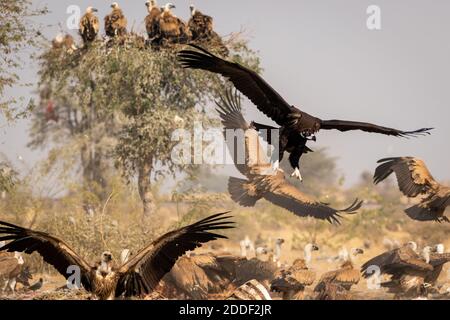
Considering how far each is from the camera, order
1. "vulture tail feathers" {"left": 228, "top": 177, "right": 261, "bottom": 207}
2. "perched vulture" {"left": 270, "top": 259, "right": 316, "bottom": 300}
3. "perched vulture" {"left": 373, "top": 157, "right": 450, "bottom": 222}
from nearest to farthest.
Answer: "perched vulture" {"left": 270, "top": 259, "right": 316, "bottom": 300}
"perched vulture" {"left": 373, "top": 157, "right": 450, "bottom": 222}
"vulture tail feathers" {"left": 228, "top": 177, "right": 261, "bottom": 207}

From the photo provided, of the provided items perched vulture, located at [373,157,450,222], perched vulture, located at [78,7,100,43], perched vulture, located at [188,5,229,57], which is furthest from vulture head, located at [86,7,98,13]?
perched vulture, located at [373,157,450,222]

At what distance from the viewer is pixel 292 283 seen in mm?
17641

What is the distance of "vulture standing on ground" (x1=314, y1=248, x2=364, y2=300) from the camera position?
18.0m

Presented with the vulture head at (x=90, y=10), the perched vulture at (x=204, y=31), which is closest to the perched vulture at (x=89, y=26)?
the vulture head at (x=90, y=10)

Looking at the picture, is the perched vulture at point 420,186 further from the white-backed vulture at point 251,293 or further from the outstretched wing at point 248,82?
the white-backed vulture at point 251,293

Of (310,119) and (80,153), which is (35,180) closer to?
(80,153)

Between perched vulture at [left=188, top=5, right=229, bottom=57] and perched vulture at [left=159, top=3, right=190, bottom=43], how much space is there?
186mm

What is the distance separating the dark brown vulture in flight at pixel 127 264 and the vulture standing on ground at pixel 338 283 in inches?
221

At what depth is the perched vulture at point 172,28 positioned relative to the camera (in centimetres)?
2383

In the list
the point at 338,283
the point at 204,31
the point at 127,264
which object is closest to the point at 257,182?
the point at 338,283

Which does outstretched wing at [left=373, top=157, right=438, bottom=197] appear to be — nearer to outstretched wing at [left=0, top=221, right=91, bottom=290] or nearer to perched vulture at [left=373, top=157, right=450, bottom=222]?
perched vulture at [left=373, top=157, right=450, bottom=222]

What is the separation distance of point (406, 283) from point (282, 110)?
14.5 feet

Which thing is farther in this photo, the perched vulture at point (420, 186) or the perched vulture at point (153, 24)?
the perched vulture at point (153, 24)

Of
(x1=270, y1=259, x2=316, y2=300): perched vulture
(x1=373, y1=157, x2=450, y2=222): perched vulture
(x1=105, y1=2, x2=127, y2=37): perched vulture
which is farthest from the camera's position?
(x1=105, y1=2, x2=127, y2=37): perched vulture
